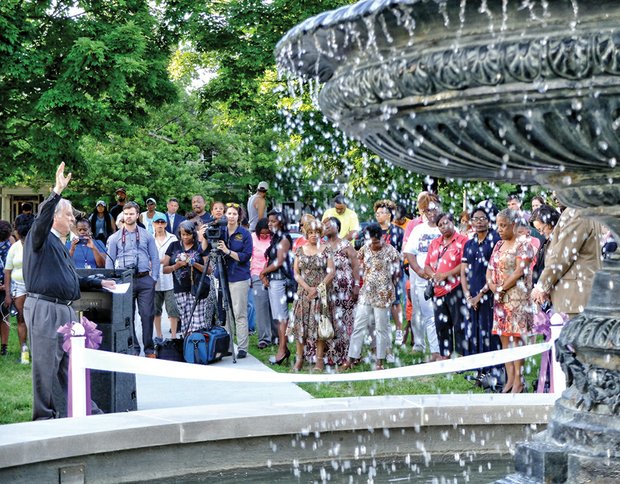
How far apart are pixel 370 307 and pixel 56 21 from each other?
13.0 metres

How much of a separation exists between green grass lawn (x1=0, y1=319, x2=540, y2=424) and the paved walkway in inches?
12.2

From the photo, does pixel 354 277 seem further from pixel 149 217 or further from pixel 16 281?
pixel 149 217

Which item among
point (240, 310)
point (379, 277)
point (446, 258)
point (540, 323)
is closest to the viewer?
point (540, 323)

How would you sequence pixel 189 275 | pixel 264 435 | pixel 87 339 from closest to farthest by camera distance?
pixel 264 435, pixel 87 339, pixel 189 275

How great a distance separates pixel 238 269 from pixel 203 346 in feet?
5.80

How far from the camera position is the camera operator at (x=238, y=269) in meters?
13.3

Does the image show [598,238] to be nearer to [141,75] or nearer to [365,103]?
[365,103]

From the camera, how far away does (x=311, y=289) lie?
11930mm

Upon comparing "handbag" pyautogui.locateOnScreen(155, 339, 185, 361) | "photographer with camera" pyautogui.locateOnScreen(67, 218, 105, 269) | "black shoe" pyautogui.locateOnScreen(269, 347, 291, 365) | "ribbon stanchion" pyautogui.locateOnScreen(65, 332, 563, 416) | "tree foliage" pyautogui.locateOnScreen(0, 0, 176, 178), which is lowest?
"black shoe" pyautogui.locateOnScreen(269, 347, 291, 365)

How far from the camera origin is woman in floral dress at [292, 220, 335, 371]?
11992 mm

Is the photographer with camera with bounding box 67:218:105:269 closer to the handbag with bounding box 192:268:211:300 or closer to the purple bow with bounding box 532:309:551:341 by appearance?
the handbag with bounding box 192:268:211:300

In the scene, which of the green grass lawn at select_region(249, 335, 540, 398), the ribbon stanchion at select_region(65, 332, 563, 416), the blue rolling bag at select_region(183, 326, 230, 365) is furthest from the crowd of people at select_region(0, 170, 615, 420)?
the ribbon stanchion at select_region(65, 332, 563, 416)

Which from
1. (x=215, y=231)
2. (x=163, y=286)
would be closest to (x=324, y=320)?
(x=215, y=231)

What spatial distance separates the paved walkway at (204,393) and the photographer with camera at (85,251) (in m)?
2.50
